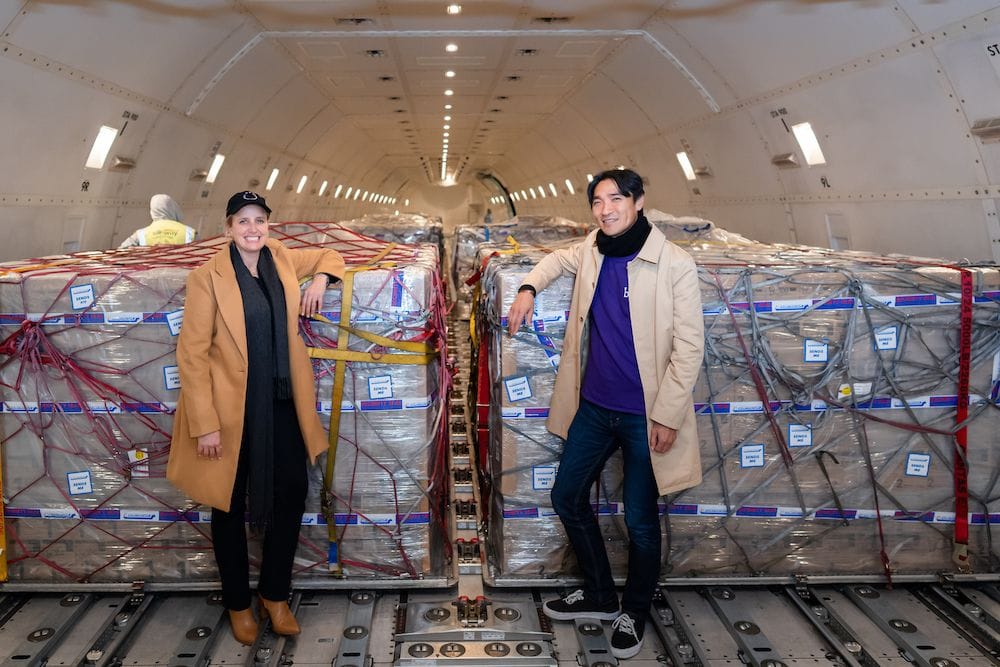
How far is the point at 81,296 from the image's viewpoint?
11.2 feet

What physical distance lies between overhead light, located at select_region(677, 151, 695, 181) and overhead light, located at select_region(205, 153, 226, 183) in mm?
6385

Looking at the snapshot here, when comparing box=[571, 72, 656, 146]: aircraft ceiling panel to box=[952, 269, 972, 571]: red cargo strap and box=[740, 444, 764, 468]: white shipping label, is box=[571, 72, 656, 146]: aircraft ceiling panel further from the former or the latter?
box=[740, 444, 764, 468]: white shipping label

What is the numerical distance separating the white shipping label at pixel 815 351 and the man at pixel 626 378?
88cm

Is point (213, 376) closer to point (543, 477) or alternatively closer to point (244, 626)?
point (244, 626)

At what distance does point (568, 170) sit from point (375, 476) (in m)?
13.8

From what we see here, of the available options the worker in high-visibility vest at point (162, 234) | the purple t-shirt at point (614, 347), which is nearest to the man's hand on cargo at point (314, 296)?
the purple t-shirt at point (614, 347)

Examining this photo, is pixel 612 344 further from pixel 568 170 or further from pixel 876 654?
pixel 568 170

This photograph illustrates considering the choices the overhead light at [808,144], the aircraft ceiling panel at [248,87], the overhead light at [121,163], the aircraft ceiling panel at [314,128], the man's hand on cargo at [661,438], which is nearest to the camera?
the man's hand on cargo at [661,438]

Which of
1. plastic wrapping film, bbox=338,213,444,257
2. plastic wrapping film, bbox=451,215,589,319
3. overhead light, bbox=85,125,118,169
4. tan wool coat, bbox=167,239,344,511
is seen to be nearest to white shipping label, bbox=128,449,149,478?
tan wool coat, bbox=167,239,344,511

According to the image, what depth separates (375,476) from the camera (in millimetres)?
3592

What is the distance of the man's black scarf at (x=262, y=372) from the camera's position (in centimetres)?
297

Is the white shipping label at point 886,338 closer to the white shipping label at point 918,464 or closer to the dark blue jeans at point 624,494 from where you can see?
the white shipping label at point 918,464

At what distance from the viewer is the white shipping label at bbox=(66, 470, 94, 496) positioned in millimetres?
3547

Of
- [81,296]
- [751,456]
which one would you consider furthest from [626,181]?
[81,296]
